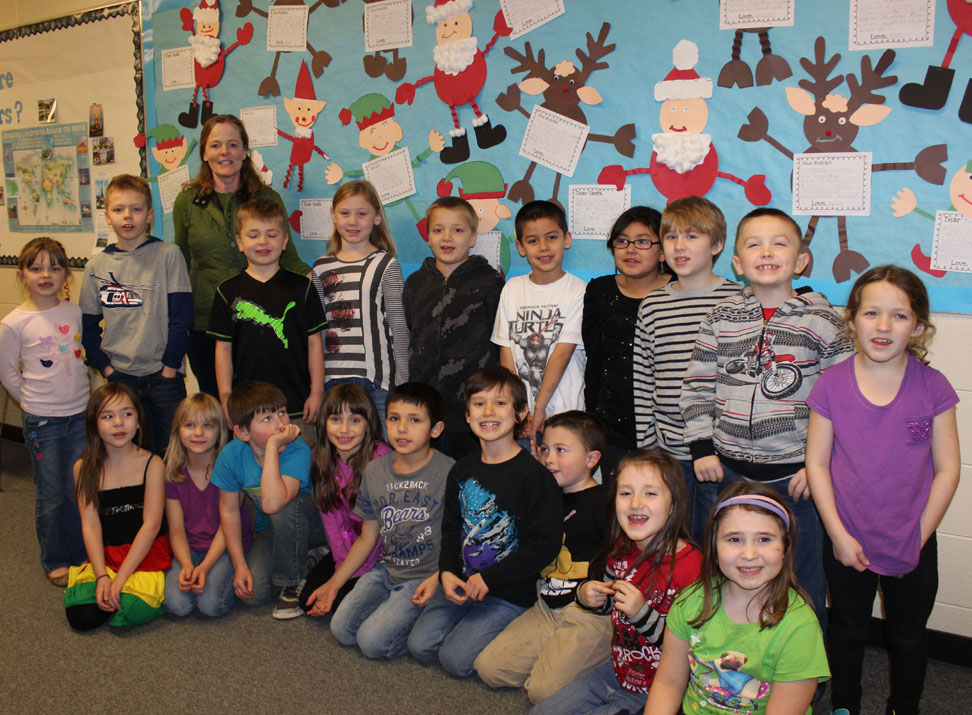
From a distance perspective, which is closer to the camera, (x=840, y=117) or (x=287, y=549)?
(x=840, y=117)

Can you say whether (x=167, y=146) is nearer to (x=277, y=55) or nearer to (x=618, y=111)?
(x=277, y=55)

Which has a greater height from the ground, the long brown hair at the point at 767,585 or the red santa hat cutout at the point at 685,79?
the red santa hat cutout at the point at 685,79

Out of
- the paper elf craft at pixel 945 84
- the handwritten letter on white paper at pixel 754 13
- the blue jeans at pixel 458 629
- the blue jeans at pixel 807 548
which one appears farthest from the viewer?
the handwritten letter on white paper at pixel 754 13

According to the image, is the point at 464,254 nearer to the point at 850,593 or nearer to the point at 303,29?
the point at 303,29

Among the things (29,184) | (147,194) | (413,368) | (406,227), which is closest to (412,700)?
(413,368)

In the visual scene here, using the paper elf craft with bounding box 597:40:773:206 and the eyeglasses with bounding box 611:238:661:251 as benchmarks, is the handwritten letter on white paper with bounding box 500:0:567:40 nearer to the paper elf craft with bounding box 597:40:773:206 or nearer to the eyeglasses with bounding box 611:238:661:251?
the paper elf craft with bounding box 597:40:773:206

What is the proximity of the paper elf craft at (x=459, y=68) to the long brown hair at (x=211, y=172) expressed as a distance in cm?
78

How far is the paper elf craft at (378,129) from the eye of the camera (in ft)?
10.0

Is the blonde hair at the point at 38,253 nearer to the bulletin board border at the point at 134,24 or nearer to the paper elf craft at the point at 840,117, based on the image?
the bulletin board border at the point at 134,24

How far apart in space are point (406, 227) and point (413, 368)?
67 cm

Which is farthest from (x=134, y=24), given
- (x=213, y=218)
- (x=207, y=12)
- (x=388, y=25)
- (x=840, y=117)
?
(x=840, y=117)

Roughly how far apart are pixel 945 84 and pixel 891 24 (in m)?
0.22

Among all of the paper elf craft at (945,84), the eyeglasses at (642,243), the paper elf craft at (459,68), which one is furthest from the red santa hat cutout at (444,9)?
the paper elf craft at (945,84)

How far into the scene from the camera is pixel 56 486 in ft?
9.62
